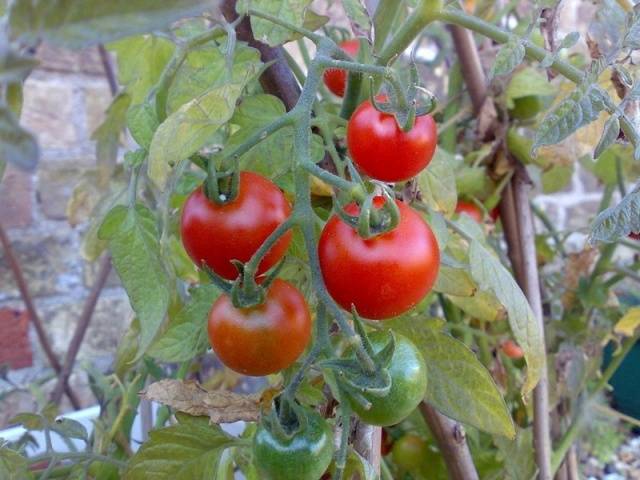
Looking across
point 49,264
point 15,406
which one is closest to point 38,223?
point 49,264

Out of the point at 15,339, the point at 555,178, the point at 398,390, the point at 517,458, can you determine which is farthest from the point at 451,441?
the point at 15,339

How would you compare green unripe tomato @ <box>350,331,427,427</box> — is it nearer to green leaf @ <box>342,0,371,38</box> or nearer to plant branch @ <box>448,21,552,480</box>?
green leaf @ <box>342,0,371,38</box>

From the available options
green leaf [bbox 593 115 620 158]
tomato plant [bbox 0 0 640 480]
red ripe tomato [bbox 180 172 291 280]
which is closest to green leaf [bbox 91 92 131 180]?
tomato plant [bbox 0 0 640 480]

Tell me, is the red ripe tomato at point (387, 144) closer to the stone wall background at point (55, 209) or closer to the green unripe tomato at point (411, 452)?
the green unripe tomato at point (411, 452)

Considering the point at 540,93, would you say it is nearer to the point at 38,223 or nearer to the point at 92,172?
the point at 92,172

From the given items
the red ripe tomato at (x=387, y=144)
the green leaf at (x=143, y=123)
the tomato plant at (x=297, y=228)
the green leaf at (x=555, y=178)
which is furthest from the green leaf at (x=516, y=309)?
the green leaf at (x=555, y=178)
